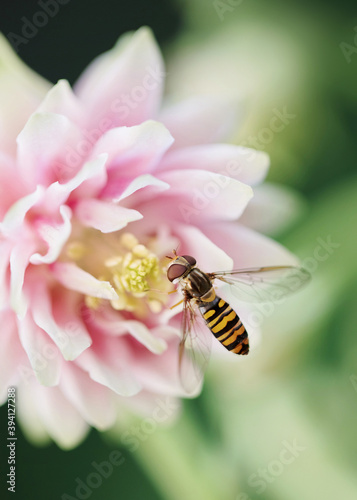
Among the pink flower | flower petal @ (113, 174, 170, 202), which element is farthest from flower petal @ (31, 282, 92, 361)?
flower petal @ (113, 174, 170, 202)

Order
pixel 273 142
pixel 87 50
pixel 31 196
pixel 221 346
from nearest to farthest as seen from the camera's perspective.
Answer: pixel 31 196
pixel 221 346
pixel 273 142
pixel 87 50

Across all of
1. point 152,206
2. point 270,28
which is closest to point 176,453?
point 152,206

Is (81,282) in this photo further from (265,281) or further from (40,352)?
(265,281)

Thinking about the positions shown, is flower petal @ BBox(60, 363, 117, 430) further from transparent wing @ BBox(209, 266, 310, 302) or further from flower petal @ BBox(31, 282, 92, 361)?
transparent wing @ BBox(209, 266, 310, 302)

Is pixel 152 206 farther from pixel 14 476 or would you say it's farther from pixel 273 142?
pixel 14 476

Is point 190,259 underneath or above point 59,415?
above

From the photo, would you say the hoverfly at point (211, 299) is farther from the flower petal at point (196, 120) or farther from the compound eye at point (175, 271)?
the flower petal at point (196, 120)

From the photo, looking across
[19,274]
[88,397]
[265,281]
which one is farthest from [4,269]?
[265,281]
